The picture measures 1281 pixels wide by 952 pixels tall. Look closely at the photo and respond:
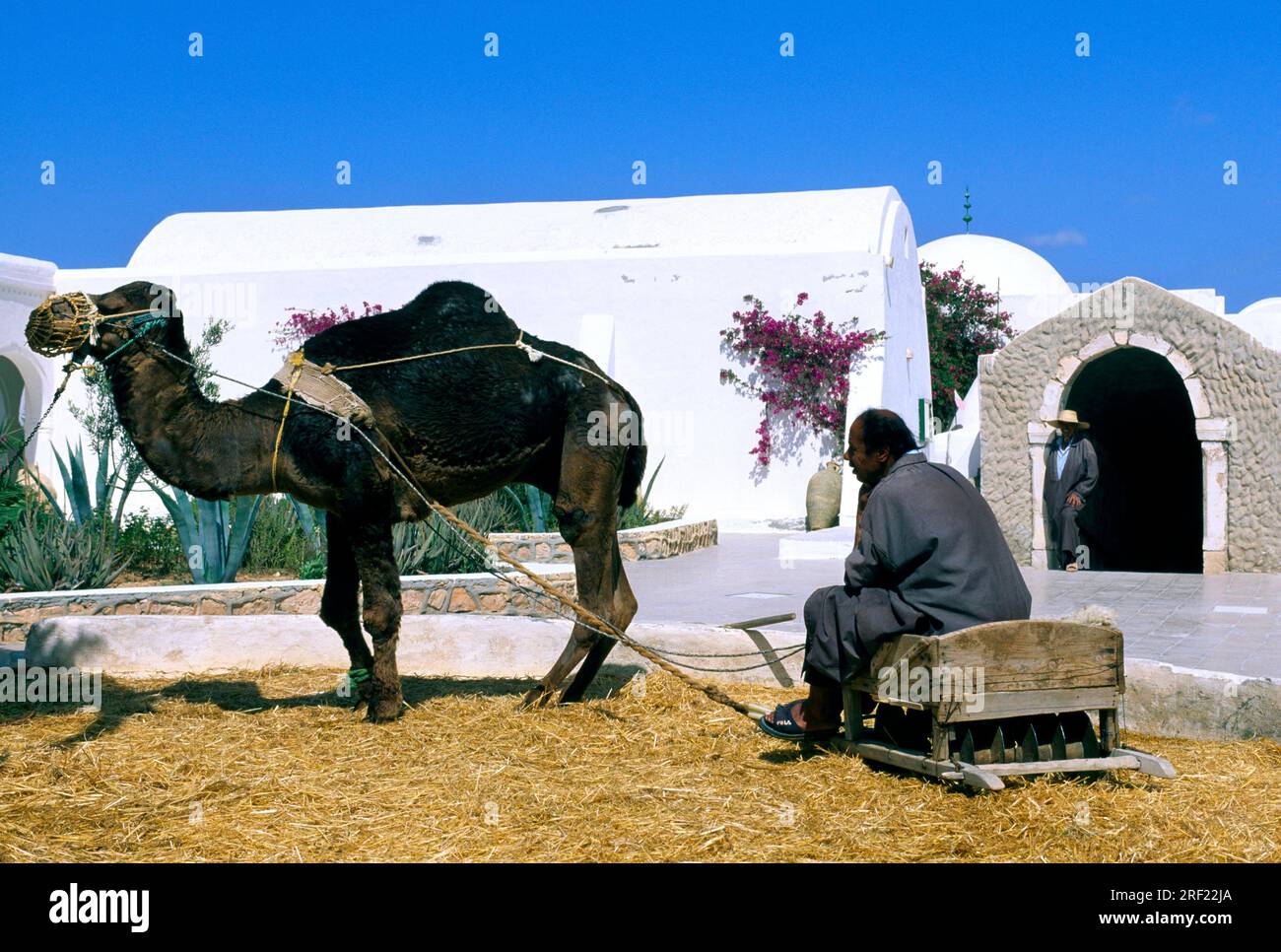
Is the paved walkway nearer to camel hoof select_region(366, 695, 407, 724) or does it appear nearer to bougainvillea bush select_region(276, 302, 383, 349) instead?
camel hoof select_region(366, 695, 407, 724)

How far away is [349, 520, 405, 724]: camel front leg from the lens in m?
5.73

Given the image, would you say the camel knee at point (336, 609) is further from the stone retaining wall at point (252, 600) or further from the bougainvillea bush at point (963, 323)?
the bougainvillea bush at point (963, 323)

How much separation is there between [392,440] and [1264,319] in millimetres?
25181

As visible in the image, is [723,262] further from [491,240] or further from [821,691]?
[821,691]

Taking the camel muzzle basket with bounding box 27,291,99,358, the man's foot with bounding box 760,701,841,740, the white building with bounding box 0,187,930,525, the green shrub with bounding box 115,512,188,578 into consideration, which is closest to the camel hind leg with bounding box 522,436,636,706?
the man's foot with bounding box 760,701,841,740

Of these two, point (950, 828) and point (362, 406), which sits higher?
point (362, 406)

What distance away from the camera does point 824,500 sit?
1812cm

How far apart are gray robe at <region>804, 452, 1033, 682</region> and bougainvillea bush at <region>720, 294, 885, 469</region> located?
1463 centimetres

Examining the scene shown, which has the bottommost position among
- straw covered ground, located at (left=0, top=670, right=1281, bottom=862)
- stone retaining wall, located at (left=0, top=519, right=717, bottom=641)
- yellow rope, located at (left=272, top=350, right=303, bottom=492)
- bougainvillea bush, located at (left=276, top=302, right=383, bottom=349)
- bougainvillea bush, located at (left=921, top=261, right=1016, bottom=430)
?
straw covered ground, located at (left=0, top=670, right=1281, bottom=862)

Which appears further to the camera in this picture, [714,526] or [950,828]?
[714,526]

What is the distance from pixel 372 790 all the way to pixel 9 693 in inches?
121
